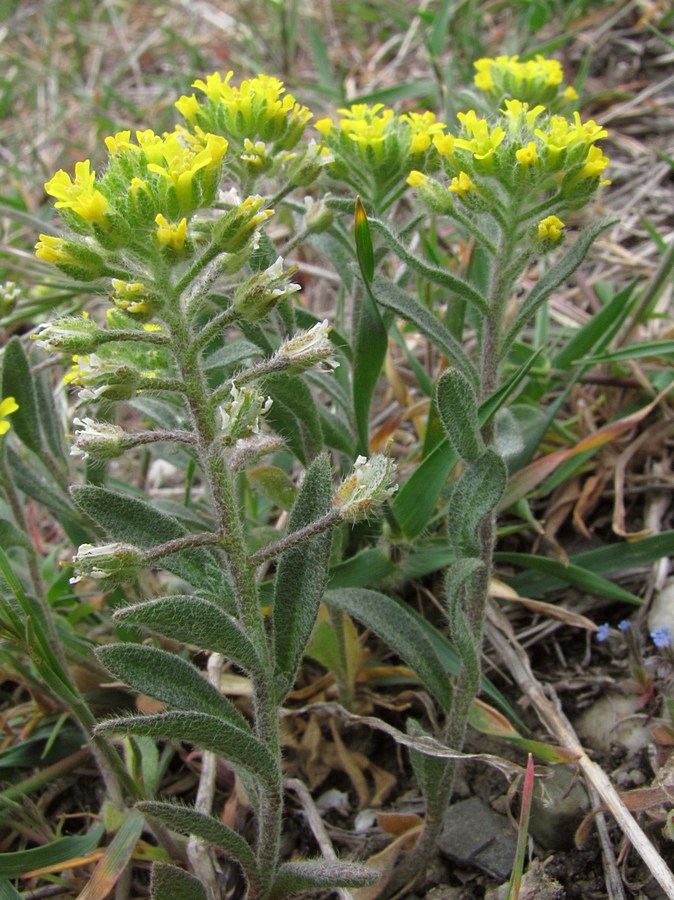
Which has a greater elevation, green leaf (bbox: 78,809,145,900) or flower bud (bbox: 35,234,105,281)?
flower bud (bbox: 35,234,105,281)

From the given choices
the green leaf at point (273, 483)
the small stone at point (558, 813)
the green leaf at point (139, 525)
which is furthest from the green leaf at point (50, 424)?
the small stone at point (558, 813)

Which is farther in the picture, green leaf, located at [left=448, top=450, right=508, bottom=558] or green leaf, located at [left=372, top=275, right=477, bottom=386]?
green leaf, located at [left=372, top=275, right=477, bottom=386]

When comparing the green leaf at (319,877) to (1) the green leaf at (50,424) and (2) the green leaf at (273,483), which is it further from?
(1) the green leaf at (50,424)

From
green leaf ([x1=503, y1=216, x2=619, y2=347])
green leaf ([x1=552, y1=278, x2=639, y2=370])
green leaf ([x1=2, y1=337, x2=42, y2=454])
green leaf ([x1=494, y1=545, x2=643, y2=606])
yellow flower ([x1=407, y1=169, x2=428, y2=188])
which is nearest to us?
green leaf ([x1=503, y1=216, x2=619, y2=347])

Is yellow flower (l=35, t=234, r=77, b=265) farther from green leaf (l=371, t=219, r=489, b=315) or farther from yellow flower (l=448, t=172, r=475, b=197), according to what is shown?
yellow flower (l=448, t=172, r=475, b=197)

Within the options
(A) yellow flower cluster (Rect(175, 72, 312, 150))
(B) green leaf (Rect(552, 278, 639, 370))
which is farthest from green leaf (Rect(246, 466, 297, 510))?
(B) green leaf (Rect(552, 278, 639, 370))

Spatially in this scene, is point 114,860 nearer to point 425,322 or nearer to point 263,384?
point 263,384

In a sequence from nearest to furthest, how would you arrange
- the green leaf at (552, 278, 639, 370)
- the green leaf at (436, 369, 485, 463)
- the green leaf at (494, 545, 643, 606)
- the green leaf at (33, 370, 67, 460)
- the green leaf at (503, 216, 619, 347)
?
the green leaf at (436, 369, 485, 463) → the green leaf at (503, 216, 619, 347) → the green leaf at (494, 545, 643, 606) → the green leaf at (33, 370, 67, 460) → the green leaf at (552, 278, 639, 370)

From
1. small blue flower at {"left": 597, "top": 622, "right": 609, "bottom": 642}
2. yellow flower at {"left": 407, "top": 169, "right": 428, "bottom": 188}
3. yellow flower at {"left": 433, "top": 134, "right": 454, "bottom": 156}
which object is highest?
yellow flower at {"left": 433, "top": 134, "right": 454, "bottom": 156}
